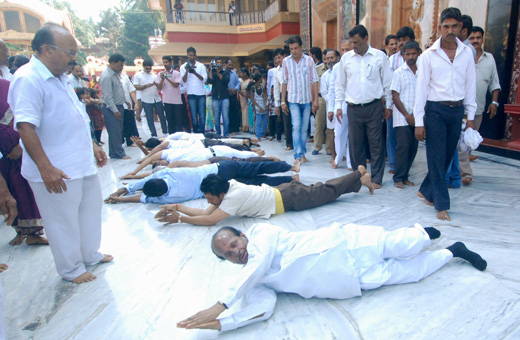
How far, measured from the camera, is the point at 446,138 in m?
3.04

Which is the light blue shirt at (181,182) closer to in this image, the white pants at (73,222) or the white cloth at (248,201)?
the white cloth at (248,201)

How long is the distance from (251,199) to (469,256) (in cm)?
176

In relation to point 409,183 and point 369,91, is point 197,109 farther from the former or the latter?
point 409,183

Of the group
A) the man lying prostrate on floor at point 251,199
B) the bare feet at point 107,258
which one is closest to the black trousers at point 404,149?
the man lying prostrate on floor at point 251,199

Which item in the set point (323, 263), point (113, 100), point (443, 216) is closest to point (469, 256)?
point (443, 216)

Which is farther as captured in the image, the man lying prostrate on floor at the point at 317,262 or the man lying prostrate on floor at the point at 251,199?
the man lying prostrate on floor at the point at 251,199

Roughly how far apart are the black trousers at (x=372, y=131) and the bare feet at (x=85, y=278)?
3108 millimetres

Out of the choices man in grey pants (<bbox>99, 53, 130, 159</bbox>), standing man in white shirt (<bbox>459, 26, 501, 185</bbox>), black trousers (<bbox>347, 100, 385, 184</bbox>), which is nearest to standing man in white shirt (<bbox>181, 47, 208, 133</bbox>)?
man in grey pants (<bbox>99, 53, 130, 159</bbox>)

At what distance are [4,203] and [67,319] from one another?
2.62 ft

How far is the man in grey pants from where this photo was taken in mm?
6105

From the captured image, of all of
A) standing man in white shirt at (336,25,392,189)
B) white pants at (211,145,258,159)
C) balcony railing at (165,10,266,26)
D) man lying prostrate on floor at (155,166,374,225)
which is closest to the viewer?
man lying prostrate on floor at (155,166,374,225)

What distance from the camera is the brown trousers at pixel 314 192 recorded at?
11.1 feet

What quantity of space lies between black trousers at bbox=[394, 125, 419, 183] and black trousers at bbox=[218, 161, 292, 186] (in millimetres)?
1287

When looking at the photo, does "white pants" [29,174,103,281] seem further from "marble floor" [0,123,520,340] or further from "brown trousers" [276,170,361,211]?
"brown trousers" [276,170,361,211]
